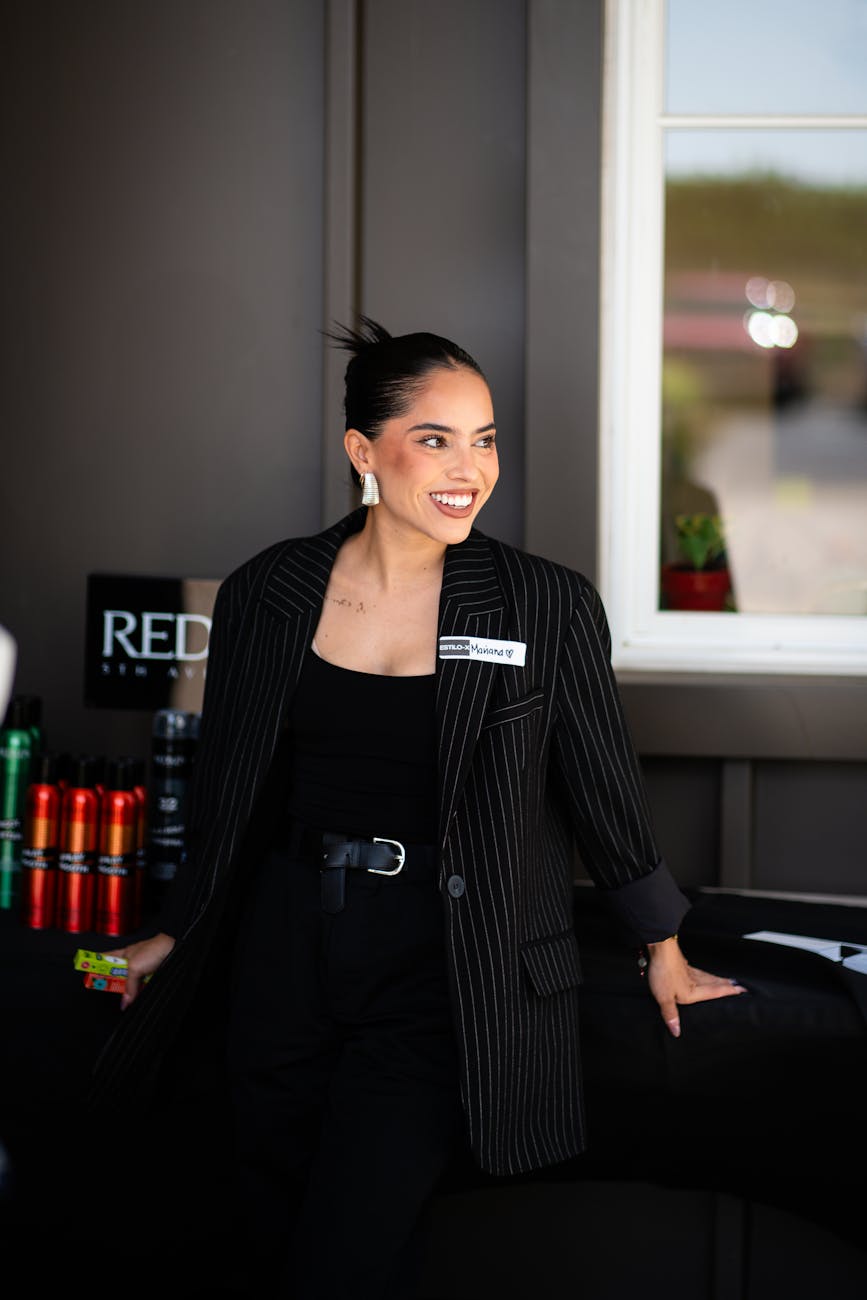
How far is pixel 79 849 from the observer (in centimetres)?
219

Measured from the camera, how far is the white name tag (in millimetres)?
1747

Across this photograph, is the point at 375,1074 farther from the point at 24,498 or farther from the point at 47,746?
the point at 24,498

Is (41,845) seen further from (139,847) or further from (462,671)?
(462,671)

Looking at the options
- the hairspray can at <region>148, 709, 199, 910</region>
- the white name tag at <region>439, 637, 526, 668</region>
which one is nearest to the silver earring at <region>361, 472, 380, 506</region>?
the white name tag at <region>439, 637, 526, 668</region>

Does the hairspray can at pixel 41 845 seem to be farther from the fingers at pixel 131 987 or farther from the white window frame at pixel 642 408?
the white window frame at pixel 642 408

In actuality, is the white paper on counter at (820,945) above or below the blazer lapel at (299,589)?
below

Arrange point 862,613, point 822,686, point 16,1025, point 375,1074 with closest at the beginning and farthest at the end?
1. point 375,1074
2. point 16,1025
3. point 822,686
4. point 862,613

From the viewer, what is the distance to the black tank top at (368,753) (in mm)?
1728

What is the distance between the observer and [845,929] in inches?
86.4

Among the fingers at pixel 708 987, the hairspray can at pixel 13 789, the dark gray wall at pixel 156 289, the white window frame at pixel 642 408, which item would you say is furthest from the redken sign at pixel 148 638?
the fingers at pixel 708 987

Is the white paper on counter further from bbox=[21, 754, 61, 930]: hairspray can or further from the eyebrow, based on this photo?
bbox=[21, 754, 61, 930]: hairspray can

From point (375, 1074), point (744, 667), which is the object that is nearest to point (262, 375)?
point (744, 667)

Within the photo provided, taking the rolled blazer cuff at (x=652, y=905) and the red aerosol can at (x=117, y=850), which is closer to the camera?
the rolled blazer cuff at (x=652, y=905)

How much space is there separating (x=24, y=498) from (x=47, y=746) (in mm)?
584
